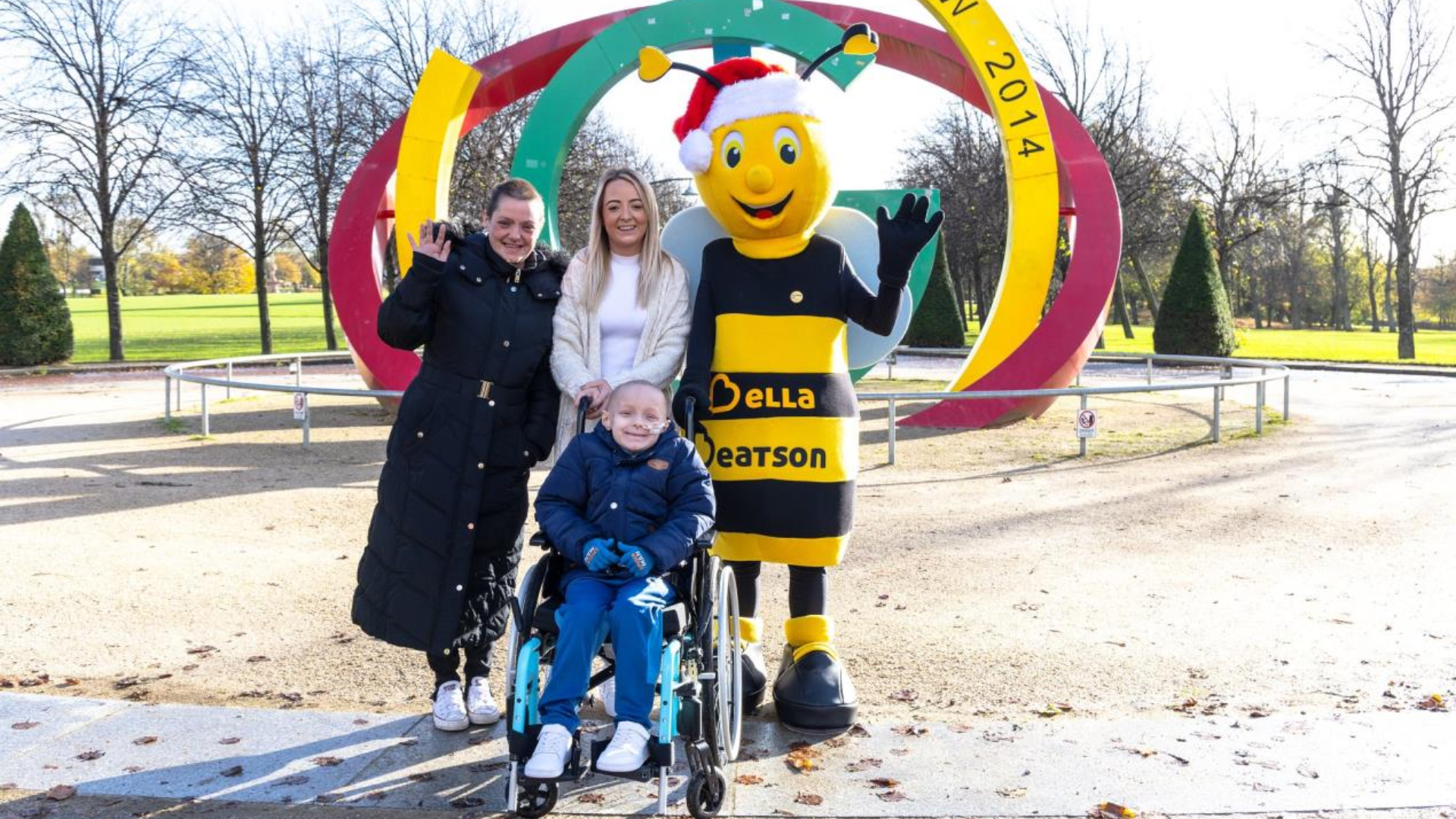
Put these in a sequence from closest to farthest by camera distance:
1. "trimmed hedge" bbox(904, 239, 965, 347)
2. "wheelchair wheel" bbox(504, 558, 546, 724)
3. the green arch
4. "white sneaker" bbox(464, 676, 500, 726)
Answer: "wheelchair wheel" bbox(504, 558, 546, 724)
"white sneaker" bbox(464, 676, 500, 726)
the green arch
"trimmed hedge" bbox(904, 239, 965, 347)

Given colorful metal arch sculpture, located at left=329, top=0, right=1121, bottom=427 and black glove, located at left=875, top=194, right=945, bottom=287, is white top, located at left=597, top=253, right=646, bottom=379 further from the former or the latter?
colorful metal arch sculpture, located at left=329, top=0, right=1121, bottom=427

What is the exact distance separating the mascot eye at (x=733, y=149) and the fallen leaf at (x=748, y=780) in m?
2.21

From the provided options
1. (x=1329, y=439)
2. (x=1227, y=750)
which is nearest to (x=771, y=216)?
(x=1227, y=750)

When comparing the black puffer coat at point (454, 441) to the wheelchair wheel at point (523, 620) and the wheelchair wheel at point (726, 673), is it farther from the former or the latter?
the wheelchair wheel at point (726, 673)

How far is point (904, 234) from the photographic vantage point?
3961 mm

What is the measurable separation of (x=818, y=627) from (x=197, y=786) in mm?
2159

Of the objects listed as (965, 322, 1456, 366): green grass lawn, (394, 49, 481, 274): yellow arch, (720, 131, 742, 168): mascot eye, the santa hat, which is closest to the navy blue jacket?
(720, 131, 742, 168): mascot eye

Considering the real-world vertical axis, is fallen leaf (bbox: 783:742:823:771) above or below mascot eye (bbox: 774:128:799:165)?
below

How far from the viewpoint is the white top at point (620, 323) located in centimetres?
395

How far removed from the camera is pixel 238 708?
4.20 metres

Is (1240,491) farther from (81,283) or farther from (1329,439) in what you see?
(81,283)

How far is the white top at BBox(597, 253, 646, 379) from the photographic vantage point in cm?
395

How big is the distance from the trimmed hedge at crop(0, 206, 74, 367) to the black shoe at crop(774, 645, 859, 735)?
82.5 feet

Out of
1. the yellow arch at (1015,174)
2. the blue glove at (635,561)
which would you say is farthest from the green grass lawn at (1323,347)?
the blue glove at (635,561)
